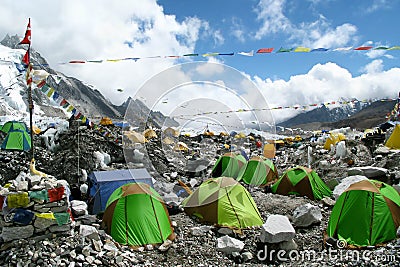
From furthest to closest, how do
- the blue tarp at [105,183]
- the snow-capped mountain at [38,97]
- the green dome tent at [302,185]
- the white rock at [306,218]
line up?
the snow-capped mountain at [38,97], the green dome tent at [302,185], the blue tarp at [105,183], the white rock at [306,218]

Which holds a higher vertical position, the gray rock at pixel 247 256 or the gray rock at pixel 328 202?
the gray rock at pixel 328 202

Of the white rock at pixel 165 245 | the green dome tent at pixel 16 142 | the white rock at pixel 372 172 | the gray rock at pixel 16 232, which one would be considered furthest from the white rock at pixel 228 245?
the green dome tent at pixel 16 142

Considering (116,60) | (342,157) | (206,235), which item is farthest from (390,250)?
(342,157)

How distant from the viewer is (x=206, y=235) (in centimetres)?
788

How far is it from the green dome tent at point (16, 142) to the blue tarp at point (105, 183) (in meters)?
8.72

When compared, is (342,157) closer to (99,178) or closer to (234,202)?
(234,202)

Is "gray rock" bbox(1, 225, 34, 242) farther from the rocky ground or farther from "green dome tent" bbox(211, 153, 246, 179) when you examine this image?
"green dome tent" bbox(211, 153, 246, 179)

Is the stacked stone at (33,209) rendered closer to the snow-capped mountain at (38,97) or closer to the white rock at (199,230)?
the white rock at (199,230)

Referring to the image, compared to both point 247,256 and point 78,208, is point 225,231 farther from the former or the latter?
point 78,208

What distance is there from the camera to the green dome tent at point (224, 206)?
8539 millimetres

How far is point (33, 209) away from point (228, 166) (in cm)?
1176

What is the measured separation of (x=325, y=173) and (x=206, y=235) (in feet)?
33.4

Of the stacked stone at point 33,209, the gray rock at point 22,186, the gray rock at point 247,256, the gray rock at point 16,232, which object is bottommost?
the gray rock at point 247,256

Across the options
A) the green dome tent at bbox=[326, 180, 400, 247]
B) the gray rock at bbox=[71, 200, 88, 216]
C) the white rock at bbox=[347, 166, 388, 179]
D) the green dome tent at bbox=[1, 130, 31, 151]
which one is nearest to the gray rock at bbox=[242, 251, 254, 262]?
the green dome tent at bbox=[326, 180, 400, 247]
